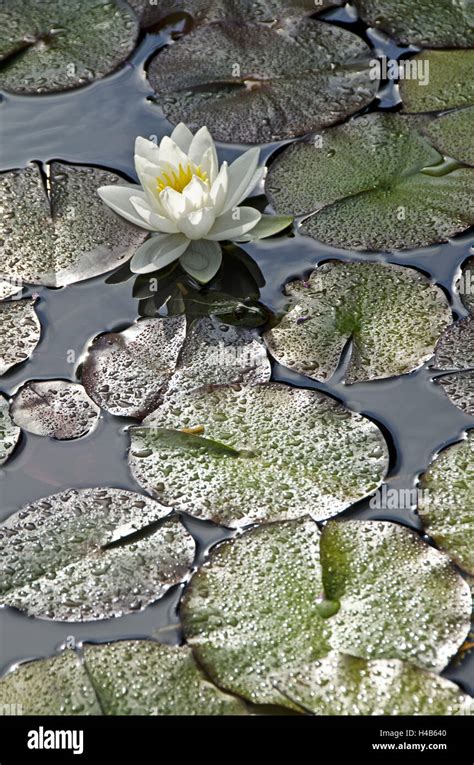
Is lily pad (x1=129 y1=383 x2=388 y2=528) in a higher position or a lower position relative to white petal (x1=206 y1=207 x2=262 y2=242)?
lower

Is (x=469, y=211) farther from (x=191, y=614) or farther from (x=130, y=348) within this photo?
(x=191, y=614)

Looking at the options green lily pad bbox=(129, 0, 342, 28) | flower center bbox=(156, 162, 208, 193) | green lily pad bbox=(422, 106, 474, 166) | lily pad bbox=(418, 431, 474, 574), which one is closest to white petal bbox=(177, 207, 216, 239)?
flower center bbox=(156, 162, 208, 193)

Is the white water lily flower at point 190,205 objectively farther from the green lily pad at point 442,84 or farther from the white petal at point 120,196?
the green lily pad at point 442,84

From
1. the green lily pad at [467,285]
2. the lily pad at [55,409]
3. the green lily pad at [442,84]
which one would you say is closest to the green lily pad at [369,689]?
the lily pad at [55,409]

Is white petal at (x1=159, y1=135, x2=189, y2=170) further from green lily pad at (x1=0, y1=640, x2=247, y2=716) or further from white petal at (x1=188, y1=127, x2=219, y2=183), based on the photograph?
green lily pad at (x1=0, y1=640, x2=247, y2=716)

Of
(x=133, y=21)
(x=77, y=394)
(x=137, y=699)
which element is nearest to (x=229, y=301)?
(x=77, y=394)

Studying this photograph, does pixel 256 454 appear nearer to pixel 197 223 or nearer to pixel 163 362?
pixel 163 362

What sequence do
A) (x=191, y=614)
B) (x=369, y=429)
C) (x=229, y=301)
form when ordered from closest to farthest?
(x=191, y=614)
(x=369, y=429)
(x=229, y=301)
